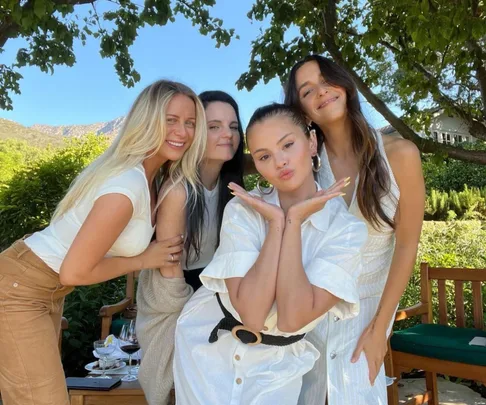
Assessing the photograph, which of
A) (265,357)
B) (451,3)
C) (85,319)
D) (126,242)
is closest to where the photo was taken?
(265,357)

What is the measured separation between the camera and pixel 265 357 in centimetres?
161

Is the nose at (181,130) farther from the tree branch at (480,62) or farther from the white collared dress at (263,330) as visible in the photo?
the tree branch at (480,62)

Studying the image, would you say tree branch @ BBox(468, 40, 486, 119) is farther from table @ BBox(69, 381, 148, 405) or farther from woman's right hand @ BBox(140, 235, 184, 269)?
table @ BBox(69, 381, 148, 405)

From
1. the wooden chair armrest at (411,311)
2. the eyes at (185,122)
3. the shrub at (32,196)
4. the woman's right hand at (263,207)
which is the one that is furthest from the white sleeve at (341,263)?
the shrub at (32,196)

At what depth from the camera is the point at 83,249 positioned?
1864 millimetres

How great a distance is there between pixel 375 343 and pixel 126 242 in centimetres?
106

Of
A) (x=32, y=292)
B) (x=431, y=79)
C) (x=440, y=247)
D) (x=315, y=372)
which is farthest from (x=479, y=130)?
(x=32, y=292)

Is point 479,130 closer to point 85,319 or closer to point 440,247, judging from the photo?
point 440,247

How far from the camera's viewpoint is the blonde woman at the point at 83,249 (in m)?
1.91

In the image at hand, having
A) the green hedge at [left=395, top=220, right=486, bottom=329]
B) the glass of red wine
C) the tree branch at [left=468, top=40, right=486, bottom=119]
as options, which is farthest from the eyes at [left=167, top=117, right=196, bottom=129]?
the green hedge at [left=395, top=220, right=486, bottom=329]

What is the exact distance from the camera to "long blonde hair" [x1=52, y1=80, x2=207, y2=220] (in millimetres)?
2014

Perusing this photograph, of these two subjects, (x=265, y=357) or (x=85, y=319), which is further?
(x=85, y=319)

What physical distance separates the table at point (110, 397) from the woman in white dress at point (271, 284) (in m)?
0.87

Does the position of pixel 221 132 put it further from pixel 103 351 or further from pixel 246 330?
pixel 103 351
